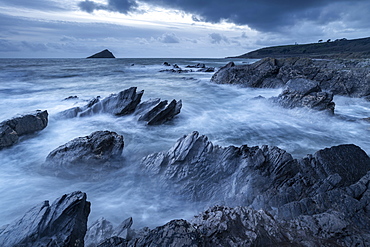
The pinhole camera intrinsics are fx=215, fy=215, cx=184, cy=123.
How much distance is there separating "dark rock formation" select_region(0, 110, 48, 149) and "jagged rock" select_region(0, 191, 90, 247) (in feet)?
21.0

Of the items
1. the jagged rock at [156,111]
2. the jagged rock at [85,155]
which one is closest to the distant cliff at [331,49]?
the jagged rock at [156,111]

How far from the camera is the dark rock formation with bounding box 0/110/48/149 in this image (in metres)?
8.70

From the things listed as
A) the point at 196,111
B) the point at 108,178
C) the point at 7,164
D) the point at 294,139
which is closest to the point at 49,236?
the point at 108,178

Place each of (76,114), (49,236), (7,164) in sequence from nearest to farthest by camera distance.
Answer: (49,236), (7,164), (76,114)

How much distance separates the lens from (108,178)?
707cm

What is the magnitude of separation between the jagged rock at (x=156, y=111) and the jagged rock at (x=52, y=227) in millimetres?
7655

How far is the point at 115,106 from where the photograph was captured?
13.2 m

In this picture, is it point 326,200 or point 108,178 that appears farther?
point 108,178

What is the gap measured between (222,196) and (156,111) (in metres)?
7.37

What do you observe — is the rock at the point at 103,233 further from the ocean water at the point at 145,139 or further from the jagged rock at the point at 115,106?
the jagged rock at the point at 115,106

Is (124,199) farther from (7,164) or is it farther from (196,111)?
(196,111)

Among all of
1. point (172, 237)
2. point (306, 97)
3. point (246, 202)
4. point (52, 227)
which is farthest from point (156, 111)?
point (306, 97)

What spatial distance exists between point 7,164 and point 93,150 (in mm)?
3496

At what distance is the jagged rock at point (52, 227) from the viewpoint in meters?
3.50
